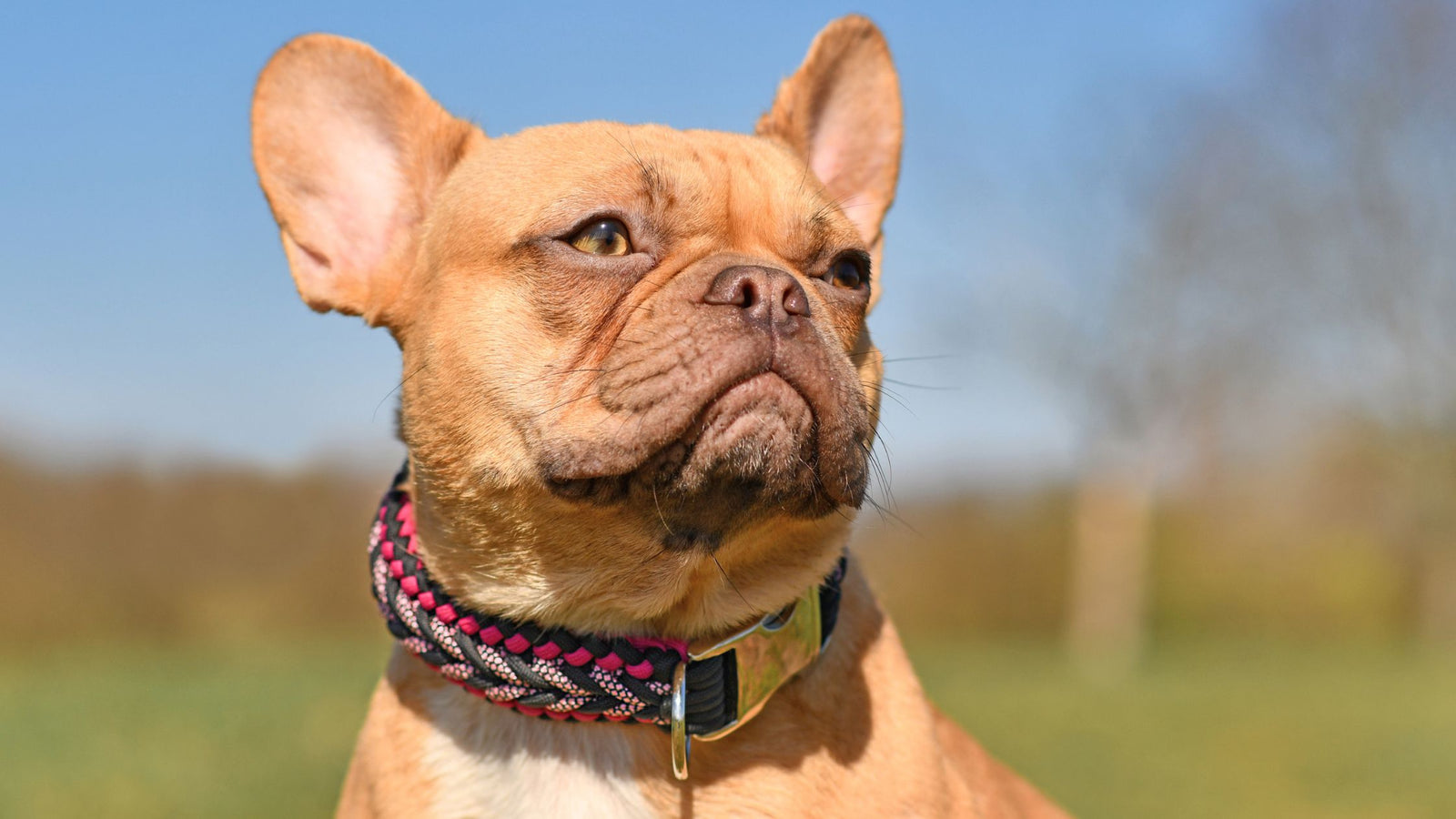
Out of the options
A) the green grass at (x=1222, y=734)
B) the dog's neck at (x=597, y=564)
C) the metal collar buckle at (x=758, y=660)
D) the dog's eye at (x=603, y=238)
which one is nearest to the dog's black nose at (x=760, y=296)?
the dog's eye at (x=603, y=238)

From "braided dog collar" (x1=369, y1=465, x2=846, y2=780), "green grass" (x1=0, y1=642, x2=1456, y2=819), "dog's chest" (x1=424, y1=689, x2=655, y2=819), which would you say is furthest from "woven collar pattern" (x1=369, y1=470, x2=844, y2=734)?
"green grass" (x1=0, y1=642, x2=1456, y2=819)

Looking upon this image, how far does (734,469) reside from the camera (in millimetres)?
3283

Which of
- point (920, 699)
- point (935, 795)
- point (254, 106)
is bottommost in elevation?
point (935, 795)

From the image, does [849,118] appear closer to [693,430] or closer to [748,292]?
[748,292]

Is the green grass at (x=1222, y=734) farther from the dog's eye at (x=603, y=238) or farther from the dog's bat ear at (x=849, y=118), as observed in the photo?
the dog's eye at (x=603, y=238)

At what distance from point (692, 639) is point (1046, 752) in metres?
9.54

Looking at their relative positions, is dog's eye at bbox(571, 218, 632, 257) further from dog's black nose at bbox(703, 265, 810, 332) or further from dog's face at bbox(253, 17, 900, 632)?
dog's black nose at bbox(703, 265, 810, 332)

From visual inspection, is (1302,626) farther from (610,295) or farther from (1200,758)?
(610,295)

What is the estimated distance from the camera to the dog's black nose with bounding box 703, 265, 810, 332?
Result: 130 inches

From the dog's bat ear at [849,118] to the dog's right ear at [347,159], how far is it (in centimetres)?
125

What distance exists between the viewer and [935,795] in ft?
11.6

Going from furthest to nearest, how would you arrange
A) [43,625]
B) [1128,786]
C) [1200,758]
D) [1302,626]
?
[1302,626] → [43,625] → [1200,758] → [1128,786]

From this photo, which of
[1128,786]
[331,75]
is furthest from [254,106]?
[1128,786]

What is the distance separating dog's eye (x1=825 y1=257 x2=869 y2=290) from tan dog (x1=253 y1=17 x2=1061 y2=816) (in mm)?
12
